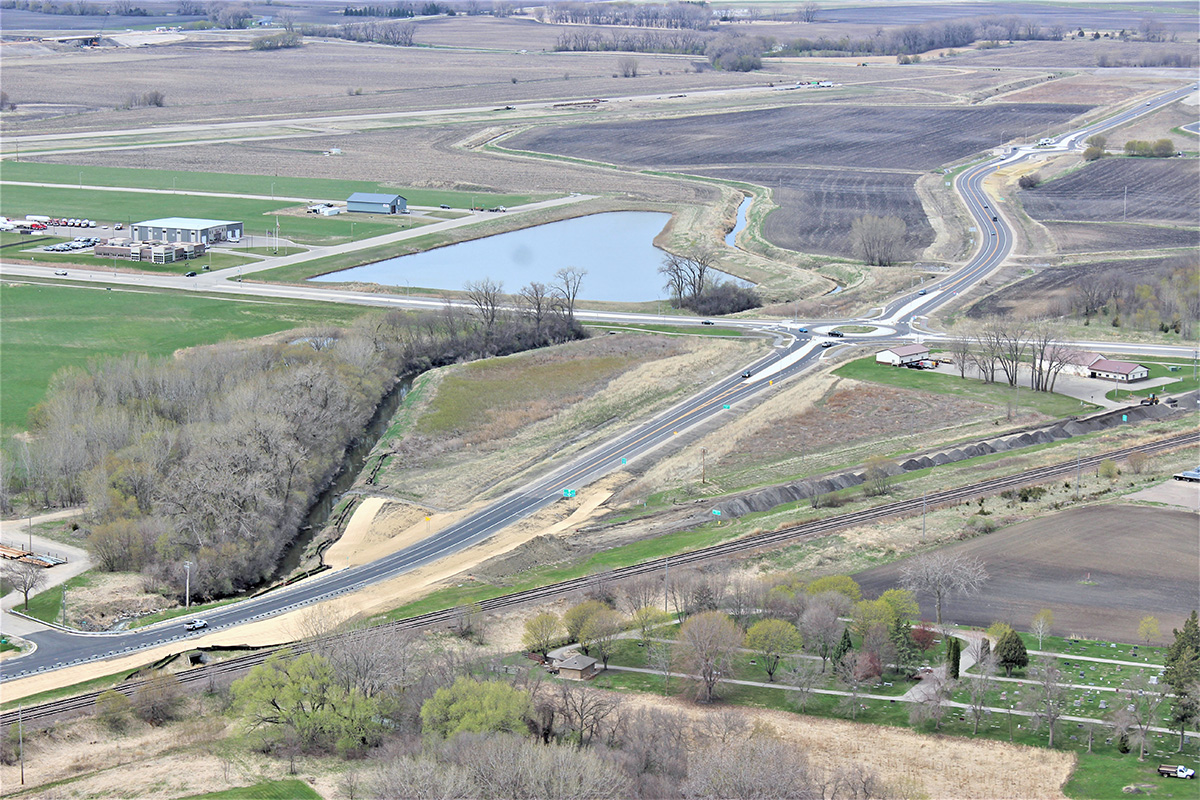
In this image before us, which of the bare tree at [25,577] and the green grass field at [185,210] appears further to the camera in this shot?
the green grass field at [185,210]

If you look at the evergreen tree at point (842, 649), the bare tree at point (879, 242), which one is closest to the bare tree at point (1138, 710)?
the evergreen tree at point (842, 649)

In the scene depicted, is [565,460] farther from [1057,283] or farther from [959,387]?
[1057,283]

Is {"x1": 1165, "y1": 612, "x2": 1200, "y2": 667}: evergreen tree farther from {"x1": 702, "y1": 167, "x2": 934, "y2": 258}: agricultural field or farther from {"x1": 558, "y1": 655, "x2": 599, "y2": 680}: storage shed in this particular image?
{"x1": 702, "y1": 167, "x2": 934, "y2": 258}: agricultural field

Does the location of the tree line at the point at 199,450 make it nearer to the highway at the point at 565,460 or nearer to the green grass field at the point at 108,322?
the green grass field at the point at 108,322

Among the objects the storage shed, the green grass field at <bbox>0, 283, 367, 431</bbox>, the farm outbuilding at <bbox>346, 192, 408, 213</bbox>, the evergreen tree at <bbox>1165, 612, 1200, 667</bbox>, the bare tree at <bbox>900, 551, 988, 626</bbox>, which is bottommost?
the storage shed

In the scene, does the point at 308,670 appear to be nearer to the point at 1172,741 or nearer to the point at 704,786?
the point at 704,786

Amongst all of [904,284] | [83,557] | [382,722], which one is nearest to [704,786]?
[382,722]

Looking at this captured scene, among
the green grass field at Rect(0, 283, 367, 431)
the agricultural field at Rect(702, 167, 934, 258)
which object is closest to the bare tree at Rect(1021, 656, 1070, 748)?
the green grass field at Rect(0, 283, 367, 431)
